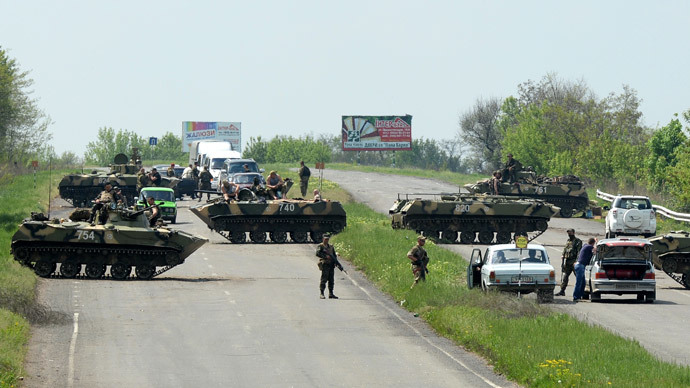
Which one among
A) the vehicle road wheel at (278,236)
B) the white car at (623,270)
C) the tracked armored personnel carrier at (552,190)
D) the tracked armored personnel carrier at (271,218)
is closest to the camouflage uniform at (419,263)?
the white car at (623,270)

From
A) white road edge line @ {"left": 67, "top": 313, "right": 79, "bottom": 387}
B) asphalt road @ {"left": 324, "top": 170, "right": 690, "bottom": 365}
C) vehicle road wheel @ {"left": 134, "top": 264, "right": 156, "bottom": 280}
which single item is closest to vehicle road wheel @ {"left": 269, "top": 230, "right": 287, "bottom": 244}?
asphalt road @ {"left": 324, "top": 170, "right": 690, "bottom": 365}

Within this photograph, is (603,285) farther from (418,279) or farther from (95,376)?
(95,376)

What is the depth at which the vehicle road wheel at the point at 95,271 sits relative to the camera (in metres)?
31.8

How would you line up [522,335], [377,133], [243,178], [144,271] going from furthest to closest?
1. [377,133]
2. [243,178]
3. [144,271]
4. [522,335]

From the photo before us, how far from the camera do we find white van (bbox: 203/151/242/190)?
63609mm

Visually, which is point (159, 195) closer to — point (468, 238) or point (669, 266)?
point (468, 238)

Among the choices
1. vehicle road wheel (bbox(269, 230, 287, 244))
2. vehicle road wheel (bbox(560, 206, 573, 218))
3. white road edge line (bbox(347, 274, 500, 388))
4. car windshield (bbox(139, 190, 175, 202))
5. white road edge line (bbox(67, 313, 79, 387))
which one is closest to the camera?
white road edge line (bbox(67, 313, 79, 387))

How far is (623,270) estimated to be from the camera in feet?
94.7

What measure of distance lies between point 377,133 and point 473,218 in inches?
2420

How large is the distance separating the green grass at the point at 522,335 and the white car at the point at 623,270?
2963mm

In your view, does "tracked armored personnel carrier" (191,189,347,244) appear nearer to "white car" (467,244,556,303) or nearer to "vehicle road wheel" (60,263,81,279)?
"vehicle road wheel" (60,263,81,279)

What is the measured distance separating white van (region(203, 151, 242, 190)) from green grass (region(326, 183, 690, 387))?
97.1 ft

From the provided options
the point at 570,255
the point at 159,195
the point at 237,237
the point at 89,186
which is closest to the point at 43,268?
the point at 237,237

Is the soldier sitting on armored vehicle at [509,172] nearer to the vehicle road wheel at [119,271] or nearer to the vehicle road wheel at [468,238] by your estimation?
the vehicle road wheel at [468,238]
